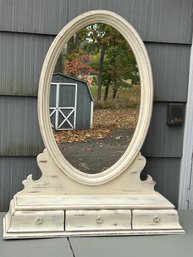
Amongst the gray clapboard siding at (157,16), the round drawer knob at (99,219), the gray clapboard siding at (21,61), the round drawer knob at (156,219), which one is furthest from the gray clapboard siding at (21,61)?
the round drawer knob at (156,219)

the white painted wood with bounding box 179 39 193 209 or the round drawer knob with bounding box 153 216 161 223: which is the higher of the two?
the white painted wood with bounding box 179 39 193 209

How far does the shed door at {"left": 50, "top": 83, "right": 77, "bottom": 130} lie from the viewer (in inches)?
62.2

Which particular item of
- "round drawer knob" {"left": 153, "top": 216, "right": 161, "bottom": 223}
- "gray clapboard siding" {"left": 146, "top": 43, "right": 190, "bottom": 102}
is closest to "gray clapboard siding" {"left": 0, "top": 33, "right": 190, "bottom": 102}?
"gray clapboard siding" {"left": 146, "top": 43, "right": 190, "bottom": 102}

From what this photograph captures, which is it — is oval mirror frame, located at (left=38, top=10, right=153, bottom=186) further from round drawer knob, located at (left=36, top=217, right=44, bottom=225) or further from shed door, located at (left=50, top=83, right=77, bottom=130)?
round drawer knob, located at (left=36, top=217, right=44, bottom=225)

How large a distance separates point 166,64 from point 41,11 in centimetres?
55

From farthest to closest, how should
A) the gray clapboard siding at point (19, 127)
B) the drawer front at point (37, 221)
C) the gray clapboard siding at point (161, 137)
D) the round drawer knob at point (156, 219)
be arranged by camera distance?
the gray clapboard siding at point (161, 137) → the gray clapboard siding at point (19, 127) → the round drawer knob at point (156, 219) → the drawer front at point (37, 221)

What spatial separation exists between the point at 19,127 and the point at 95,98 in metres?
0.33

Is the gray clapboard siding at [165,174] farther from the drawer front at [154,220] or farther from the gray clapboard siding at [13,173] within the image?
the gray clapboard siding at [13,173]

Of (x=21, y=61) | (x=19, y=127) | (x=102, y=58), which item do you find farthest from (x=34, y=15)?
(x=19, y=127)

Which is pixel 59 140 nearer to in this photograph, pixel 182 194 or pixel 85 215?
pixel 85 215

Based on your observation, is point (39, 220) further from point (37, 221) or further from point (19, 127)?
point (19, 127)

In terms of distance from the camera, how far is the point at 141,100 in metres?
1.64

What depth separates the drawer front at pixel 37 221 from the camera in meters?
1.46

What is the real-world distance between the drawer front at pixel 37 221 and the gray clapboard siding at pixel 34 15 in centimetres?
69
